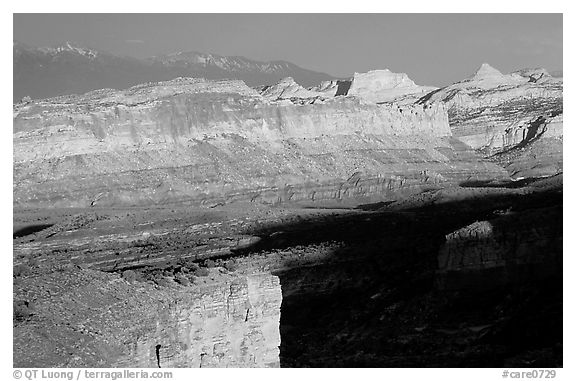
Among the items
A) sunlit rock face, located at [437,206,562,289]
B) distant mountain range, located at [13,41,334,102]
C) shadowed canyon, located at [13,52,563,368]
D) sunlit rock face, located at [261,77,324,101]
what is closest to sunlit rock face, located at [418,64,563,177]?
shadowed canyon, located at [13,52,563,368]

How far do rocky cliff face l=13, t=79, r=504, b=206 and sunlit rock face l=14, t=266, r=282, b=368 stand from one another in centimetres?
6863

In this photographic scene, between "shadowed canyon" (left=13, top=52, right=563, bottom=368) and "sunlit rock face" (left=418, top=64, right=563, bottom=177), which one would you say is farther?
"sunlit rock face" (left=418, top=64, right=563, bottom=177)

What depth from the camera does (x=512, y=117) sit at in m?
144

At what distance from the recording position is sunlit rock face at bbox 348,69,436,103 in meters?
177

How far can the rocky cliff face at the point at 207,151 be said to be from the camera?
97.9 metres

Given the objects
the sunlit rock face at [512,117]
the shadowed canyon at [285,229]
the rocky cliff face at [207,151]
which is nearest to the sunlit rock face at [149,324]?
the shadowed canyon at [285,229]

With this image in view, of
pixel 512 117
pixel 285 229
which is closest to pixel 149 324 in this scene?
pixel 285 229

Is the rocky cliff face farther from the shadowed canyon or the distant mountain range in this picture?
the distant mountain range

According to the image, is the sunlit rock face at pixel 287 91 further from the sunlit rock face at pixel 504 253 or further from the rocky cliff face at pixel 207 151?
the sunlit rock face at pixel 504 253

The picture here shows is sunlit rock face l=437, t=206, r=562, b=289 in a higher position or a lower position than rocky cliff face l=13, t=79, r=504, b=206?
lower

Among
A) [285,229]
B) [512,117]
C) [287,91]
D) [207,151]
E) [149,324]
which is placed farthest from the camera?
[287,91]

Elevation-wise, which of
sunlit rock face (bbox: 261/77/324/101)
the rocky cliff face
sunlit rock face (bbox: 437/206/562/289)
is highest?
sunlit rock face (bbox: 261/77/324/101)

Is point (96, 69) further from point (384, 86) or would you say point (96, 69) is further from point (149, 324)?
point (149, 324)

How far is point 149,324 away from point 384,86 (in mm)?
163354
